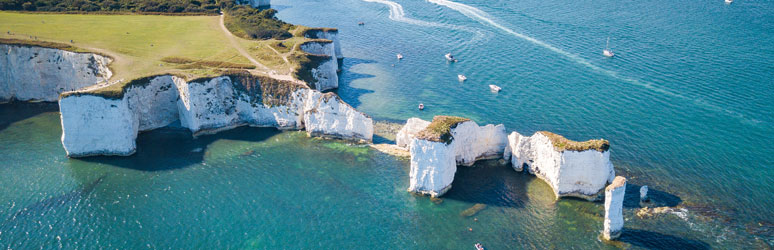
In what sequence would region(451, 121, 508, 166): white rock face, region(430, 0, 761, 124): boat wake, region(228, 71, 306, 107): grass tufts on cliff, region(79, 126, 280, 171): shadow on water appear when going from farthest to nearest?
region(430, 0, 761, 124): boat wake, region(228, 71, 306, 107): grass tufts on cliff, region(79, 126, 280, 171): shadow on water, region(451, 121, 508, 166): white rock face

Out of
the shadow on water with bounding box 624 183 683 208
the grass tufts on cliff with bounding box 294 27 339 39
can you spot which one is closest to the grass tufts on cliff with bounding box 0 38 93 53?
the grass tufts on cliff with bounding box 294 27 339 39

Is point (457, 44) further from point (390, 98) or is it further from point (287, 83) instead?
point (287, 83)

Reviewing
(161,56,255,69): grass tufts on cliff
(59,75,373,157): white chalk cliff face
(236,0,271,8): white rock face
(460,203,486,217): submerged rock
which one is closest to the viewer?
(460,203,486,217): submerged rock

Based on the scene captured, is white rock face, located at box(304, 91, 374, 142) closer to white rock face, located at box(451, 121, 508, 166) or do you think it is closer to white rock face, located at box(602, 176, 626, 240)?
white rock face, located at box(451, 121, 508, 166)

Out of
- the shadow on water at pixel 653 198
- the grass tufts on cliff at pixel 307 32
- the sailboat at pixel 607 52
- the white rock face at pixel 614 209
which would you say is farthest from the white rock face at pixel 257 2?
Result: the white rock face at pixel 614 209

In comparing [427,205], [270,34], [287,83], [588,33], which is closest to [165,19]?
[270,34]

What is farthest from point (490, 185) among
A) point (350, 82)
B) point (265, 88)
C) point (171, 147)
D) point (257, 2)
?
point (257, 2)

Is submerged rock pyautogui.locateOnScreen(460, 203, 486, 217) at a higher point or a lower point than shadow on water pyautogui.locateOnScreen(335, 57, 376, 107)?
lower
